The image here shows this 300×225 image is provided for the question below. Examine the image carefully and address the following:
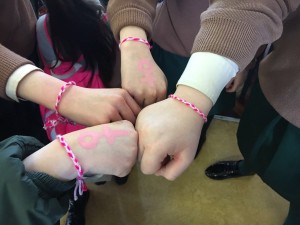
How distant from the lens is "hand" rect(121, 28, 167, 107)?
24.8 inches

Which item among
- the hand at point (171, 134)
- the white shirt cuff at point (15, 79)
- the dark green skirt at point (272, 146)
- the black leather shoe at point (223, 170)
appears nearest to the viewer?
the hand at point (171, 134)

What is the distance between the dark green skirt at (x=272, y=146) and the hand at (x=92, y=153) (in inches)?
17.9

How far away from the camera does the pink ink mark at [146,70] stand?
25.0 inches

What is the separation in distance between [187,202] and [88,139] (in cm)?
84

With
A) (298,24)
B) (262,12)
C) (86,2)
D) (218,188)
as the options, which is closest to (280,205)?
(218,188)

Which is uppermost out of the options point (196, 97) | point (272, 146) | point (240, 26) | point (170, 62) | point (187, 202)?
point (240, 26)

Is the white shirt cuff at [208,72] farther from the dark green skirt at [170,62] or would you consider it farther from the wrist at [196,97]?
the dark green skirt at [170,62]

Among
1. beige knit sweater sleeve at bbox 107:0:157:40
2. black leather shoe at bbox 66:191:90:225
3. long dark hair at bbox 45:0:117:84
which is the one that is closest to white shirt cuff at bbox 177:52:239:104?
beige knit sweater sleeve at bbox 107:0:157:40

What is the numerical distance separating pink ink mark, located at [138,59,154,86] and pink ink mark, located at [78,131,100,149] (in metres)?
0.17

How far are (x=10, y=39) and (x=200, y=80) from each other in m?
0.56

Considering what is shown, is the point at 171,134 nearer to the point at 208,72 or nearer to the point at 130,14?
the point at 208,72

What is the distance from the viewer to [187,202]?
4.14 feet

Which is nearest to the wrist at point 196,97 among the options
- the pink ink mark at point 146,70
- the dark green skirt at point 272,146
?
the pink ink mark at point 146,70

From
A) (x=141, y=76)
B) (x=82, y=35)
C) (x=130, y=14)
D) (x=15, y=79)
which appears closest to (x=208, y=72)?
(x=141, y=76)
